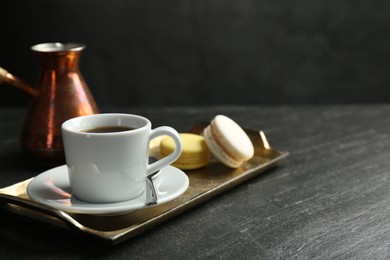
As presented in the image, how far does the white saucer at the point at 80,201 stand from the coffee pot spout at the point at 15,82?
20 cm

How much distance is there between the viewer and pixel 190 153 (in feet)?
3.01

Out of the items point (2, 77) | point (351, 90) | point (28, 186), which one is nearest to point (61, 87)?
point (2, 77)

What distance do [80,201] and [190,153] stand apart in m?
0.22

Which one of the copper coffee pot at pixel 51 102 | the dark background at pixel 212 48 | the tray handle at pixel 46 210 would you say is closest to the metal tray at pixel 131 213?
the tray handle at pixel 46 210

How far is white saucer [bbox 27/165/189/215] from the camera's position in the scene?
0.71m

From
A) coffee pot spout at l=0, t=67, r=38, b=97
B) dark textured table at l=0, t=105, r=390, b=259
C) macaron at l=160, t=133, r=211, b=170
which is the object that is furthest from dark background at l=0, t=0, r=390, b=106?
macaron at l=160, t=133, r=211, b=170

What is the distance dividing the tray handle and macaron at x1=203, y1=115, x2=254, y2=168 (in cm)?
31

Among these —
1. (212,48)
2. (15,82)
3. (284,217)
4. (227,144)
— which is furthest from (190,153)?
(212,48)

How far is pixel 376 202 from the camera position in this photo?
851 millimetres

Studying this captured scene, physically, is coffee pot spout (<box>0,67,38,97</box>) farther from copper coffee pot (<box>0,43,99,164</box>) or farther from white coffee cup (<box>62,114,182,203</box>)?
white coffee cup (<box>62,114,182,203</box>)

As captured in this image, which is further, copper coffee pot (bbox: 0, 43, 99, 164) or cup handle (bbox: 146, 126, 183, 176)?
copper coffee pot (bbox: 0, 43, 99, 164)

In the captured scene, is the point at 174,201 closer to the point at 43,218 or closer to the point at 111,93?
the point at 43,218

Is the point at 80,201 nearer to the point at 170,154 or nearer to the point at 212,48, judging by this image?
the point at 170,154

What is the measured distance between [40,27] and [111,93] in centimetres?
27
